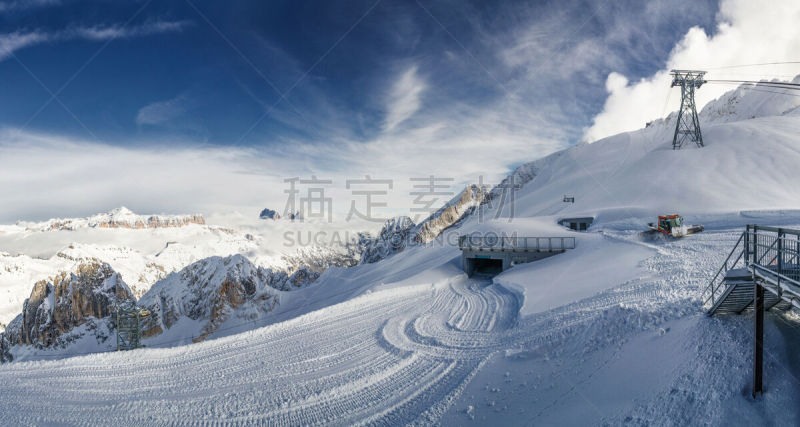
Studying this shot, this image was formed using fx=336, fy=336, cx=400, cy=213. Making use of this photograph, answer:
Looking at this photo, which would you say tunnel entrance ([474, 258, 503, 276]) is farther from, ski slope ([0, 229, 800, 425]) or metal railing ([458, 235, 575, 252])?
ski slope ([0, 229, 800, 425])

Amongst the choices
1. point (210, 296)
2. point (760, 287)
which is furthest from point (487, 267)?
point (210, 296)

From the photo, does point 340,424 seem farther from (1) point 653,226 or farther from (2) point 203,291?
(2) point 203,291

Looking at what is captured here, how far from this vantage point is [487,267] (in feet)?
74.9

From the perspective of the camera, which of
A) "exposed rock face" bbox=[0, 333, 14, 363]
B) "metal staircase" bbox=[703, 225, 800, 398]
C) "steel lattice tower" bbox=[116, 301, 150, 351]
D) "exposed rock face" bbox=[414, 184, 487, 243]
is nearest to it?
"metal staircase" bbox=[703, 225, 800, 398]

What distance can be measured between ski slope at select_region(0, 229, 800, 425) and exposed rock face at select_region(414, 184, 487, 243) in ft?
238

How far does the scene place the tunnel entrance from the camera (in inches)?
842

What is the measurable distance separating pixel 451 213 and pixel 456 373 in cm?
8859

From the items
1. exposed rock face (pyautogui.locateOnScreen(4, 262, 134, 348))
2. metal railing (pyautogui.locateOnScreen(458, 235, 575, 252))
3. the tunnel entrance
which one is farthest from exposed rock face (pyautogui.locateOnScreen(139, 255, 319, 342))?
metal railing (pyautogui.locateOnScreen(458, 235, 575, 252))

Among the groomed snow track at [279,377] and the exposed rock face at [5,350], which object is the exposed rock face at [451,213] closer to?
the groomed snow track at [279,377]

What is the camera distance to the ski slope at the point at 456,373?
5465mm

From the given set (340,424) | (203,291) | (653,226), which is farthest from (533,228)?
(203,291)

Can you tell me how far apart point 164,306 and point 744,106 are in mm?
118806

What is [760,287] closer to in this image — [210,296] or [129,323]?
[129,323]

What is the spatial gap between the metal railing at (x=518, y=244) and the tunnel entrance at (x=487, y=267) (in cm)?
145
